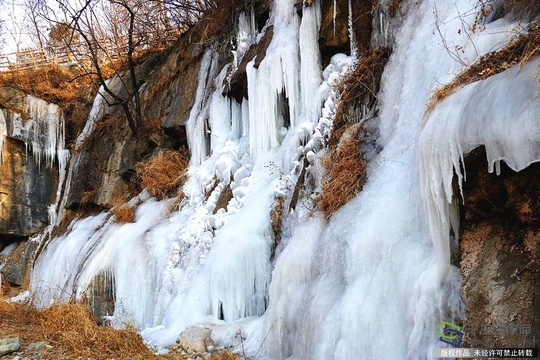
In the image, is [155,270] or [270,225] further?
[155,270]

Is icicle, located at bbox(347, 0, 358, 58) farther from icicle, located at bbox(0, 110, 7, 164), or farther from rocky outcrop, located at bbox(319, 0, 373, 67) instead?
icicle, located at bbox(0, 110, 7, 164)

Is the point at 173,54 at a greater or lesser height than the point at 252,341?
greater

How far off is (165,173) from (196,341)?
4992 millimetres

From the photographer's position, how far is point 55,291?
8.68 m

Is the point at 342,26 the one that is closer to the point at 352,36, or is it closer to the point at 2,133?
the point at 352,36

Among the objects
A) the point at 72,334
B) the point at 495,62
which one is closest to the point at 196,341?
the point at 72,334

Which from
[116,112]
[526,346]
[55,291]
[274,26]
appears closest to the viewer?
[526,346]

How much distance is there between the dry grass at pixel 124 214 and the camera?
28.0 feet

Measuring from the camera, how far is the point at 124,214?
8.63 m

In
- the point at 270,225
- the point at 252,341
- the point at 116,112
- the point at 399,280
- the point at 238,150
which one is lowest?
the point at 252,341

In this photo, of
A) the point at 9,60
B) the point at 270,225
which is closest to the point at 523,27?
the point at 270,225

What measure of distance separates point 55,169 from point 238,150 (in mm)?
8172

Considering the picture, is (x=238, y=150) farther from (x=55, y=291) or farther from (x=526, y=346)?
(x=526, y=346)

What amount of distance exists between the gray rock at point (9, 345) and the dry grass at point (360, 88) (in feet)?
13.8
